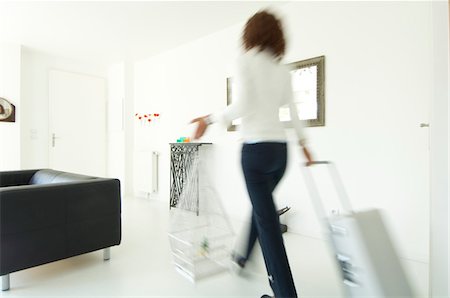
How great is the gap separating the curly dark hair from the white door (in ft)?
14.7

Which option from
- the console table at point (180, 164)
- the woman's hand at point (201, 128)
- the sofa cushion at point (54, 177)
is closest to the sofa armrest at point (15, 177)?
the sofa cushion at point (54, 177)

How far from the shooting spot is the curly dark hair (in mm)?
1345

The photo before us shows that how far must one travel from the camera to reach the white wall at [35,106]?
4.54m

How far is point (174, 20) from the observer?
11.3ft

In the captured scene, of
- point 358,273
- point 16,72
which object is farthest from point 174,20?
point 358,273

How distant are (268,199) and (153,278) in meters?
1.07

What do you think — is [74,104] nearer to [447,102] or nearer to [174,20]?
[174,20]

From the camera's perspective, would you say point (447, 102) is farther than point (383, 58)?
No

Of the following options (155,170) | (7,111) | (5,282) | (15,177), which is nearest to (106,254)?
(5,282)

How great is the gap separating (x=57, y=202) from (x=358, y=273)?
5.64 ft

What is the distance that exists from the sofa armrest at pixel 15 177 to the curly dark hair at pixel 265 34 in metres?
2.61

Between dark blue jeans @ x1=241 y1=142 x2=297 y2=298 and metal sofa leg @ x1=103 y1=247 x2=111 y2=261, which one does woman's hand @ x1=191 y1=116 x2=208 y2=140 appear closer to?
dark blue jeans @ x1=241 y1=142 x2=297 y2=298

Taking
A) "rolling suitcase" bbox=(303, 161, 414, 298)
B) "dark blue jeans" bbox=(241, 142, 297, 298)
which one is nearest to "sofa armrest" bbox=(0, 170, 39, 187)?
"dark blue jeans" bbox=(241, 142, 297, 298)

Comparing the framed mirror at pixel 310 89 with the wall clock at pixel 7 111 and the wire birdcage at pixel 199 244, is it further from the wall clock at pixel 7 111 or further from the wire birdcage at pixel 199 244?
the wall clock at pixel 7 111
